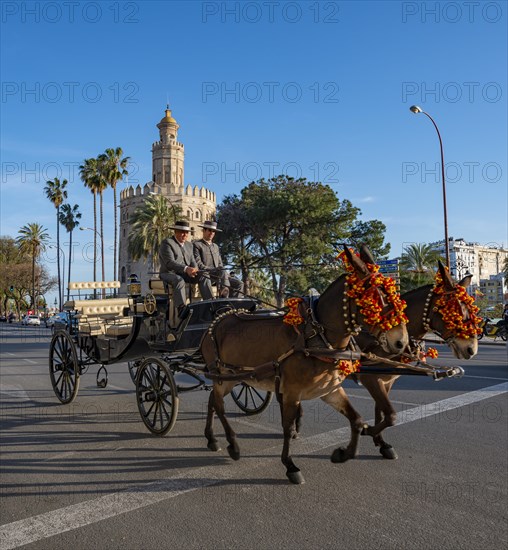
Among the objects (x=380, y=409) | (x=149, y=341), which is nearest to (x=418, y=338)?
(x=380, y=409)

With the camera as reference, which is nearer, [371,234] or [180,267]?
[180,267]

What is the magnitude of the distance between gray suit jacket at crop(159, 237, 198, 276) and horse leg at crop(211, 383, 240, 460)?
170 cm

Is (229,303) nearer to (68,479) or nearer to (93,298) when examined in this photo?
(68,479)

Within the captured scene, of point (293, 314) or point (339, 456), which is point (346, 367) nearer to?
point (293, 314)

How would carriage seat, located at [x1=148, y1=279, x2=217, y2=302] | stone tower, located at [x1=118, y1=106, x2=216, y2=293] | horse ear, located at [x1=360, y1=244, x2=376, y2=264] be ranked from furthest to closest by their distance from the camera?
stone tower, located at [x1=118, y1=106, x2=216, y2=293] → carriage seat, located at [x1=148, y1=279, x2=217, y2=302] → horse ear, located at [x1=360, y1=244, x2=376, y2=264]

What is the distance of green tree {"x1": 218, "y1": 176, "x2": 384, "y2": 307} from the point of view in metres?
33.7

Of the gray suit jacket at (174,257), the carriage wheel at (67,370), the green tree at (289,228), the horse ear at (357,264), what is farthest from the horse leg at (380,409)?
the green tree at (289,228)

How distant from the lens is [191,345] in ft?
22.5

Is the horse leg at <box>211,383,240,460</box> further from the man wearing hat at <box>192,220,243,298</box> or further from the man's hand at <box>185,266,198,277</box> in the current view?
the man wearing hat at <box>192,220,243,298</box>

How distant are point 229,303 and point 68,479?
2824 millimetres

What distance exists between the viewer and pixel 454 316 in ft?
17.6

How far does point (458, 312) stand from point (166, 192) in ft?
220

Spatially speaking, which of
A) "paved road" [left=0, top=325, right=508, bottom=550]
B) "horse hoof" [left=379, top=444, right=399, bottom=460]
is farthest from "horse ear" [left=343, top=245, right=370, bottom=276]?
"horse hoof" [left=379, top=444, right=399, bottom=460]

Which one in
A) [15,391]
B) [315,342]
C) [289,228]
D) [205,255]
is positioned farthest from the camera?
[289,228]
